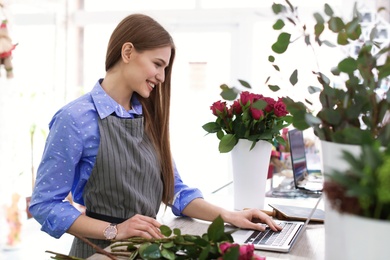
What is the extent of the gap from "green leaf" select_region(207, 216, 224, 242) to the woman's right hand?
14.5 inches

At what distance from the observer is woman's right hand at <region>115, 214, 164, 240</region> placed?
4.57 ft

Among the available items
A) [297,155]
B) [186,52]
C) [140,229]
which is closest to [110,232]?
[140,229]

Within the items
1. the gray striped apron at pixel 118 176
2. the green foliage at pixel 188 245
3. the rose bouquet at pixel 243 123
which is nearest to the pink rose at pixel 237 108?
Result: the rose bouquet at pixel 243 123

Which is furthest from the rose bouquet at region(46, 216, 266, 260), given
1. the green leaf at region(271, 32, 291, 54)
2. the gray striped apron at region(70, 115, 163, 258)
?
the gray striped apron at region(70, 115, 163, 258)

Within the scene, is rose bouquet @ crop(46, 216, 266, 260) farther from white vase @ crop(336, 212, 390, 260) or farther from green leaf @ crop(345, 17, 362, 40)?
green leaf @ crop(345, 17, 362, 40)

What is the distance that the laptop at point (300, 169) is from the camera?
2.67m

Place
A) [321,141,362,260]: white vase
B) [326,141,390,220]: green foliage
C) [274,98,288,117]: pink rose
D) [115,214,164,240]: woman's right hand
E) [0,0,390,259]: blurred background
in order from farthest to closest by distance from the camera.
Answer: [0,0,390,259]: blurred background
[274,98,288,117]: pink rose
[115,214,164,240]: woman's right hand
[321,141,362,260]: white vase
[326,141,390,220]: green foliage

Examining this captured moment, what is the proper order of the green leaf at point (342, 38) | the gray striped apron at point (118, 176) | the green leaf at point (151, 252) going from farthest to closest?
the gray striped apron at point (118, 176) < the green leaf at point (151, 252) < the green leaf at point (342, 38)

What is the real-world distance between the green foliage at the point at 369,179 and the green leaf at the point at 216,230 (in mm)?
322

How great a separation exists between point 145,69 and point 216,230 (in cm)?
91

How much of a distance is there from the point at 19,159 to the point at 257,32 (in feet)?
9.36

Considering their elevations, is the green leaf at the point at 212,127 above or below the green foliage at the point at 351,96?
below

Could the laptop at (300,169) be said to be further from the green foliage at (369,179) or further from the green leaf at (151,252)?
the green foliage at (369,179)

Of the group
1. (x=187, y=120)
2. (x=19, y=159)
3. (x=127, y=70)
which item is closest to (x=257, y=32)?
(x=187, y=120)
